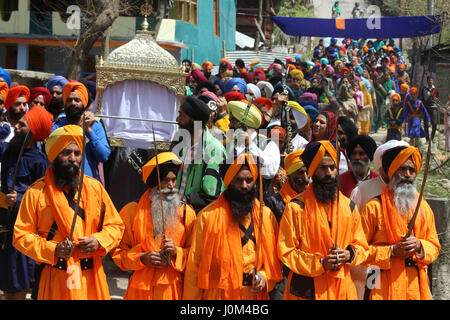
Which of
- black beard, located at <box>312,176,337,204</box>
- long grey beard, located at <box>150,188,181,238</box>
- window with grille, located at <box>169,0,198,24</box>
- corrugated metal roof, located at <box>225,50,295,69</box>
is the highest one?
window with grille, located at <box>169,0,198,24</box>

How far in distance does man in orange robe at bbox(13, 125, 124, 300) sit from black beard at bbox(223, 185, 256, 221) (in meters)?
0.77

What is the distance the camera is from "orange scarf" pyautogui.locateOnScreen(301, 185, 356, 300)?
4.65 m

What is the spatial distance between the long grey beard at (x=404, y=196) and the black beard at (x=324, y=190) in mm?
453

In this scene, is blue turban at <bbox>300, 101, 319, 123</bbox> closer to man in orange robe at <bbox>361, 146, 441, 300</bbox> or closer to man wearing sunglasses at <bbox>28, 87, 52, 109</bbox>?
man wearing sunglasses at <bbox>28, 87, 52, 109</bbox>

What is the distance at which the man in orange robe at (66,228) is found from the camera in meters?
4.51

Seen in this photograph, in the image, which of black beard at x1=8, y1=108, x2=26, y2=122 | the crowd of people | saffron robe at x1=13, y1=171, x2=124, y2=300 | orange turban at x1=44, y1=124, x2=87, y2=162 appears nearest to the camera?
saffron robe at x1=13, y1=171, x2=124, y2=300

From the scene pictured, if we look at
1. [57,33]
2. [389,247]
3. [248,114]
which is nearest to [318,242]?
[389,247]

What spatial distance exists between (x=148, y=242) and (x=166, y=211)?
25cm

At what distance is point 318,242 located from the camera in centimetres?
468

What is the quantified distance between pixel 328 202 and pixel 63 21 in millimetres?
19392

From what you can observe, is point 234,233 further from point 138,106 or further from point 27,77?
point 27,77

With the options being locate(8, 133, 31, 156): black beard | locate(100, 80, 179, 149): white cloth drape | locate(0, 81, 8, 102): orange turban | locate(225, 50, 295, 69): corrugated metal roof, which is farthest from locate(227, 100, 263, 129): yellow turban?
locate(225, 50, 295, 69): corrugated metal roof

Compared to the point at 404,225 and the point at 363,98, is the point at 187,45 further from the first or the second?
the point at 404,225

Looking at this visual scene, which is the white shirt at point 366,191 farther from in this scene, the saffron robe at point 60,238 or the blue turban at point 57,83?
the blue turban at point 57,83
